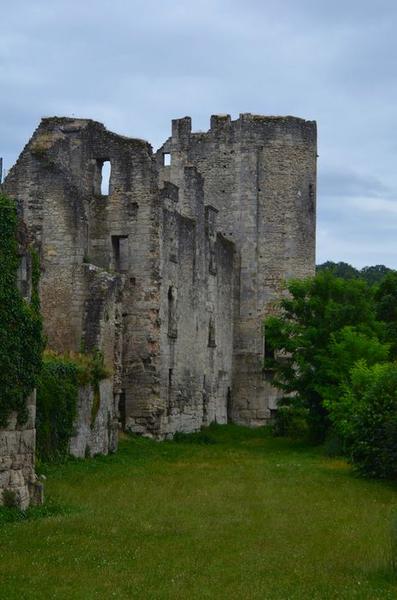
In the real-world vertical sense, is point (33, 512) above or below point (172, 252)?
below

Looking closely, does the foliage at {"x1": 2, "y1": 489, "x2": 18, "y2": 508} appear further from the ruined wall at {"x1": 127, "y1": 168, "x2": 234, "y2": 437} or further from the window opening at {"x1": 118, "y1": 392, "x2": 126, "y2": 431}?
the window opening at {"x1": 118, "y1": 392, "x2": 126, "y2": 431}

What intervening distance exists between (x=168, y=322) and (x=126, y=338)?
2.10 meters

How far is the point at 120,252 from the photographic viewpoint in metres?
38.7

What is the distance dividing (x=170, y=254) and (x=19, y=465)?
20914mm

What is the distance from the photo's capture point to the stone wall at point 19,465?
18.3 m

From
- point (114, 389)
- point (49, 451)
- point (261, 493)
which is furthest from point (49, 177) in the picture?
point (261, 493)

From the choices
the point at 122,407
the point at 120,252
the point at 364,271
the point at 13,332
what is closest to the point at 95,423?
the point at 122,407

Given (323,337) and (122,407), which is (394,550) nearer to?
(122,407)

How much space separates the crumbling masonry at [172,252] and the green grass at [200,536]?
250 inches

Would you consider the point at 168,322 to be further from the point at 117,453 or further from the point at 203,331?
the point at 117,453

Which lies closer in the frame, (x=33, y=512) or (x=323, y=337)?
(x=33, y=512)

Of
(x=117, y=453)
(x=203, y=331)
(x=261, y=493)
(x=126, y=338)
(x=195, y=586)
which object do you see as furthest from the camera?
(x=203, y=331)

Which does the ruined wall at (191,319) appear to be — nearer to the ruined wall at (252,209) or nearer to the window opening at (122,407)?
the window opening at (122,407)

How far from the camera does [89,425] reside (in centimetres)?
2925
